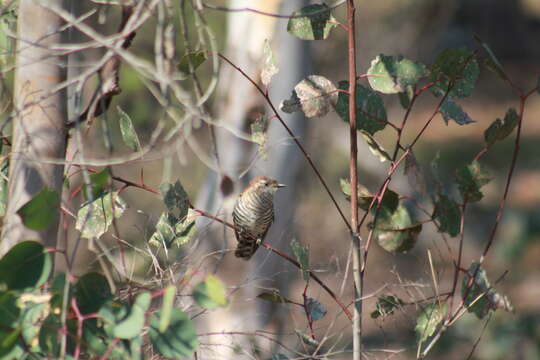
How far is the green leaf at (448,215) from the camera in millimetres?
1131

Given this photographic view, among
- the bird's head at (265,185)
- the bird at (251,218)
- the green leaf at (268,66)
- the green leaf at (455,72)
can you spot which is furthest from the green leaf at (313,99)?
the bird's head at (265,185)

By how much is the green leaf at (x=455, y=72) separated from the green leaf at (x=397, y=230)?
0.22 metres

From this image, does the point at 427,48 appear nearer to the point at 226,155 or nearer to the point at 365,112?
the point at 226,155

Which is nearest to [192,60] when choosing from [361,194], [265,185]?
[361,194]

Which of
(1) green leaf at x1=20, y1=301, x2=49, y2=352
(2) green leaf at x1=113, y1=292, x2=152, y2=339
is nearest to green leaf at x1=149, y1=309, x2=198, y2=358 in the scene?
(2) green leaf at x1=113, y1=292, x2=152, y2=339

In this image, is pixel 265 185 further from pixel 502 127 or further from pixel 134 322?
pixel 134 322

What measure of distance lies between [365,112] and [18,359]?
1.96 ft

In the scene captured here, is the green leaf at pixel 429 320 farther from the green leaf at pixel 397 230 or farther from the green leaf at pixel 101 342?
the green leaf at pixel 101 342

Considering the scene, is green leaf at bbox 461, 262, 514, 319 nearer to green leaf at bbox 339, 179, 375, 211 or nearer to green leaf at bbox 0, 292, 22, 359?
green leaf at bbox 339, 179, 375, 211

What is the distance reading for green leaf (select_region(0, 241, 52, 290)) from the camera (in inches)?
32.1

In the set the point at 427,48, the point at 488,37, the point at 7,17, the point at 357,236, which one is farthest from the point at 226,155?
the point at 488,37

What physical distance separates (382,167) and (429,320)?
198 inches

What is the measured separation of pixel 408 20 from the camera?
616 cm

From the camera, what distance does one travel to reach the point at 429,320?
103cm
